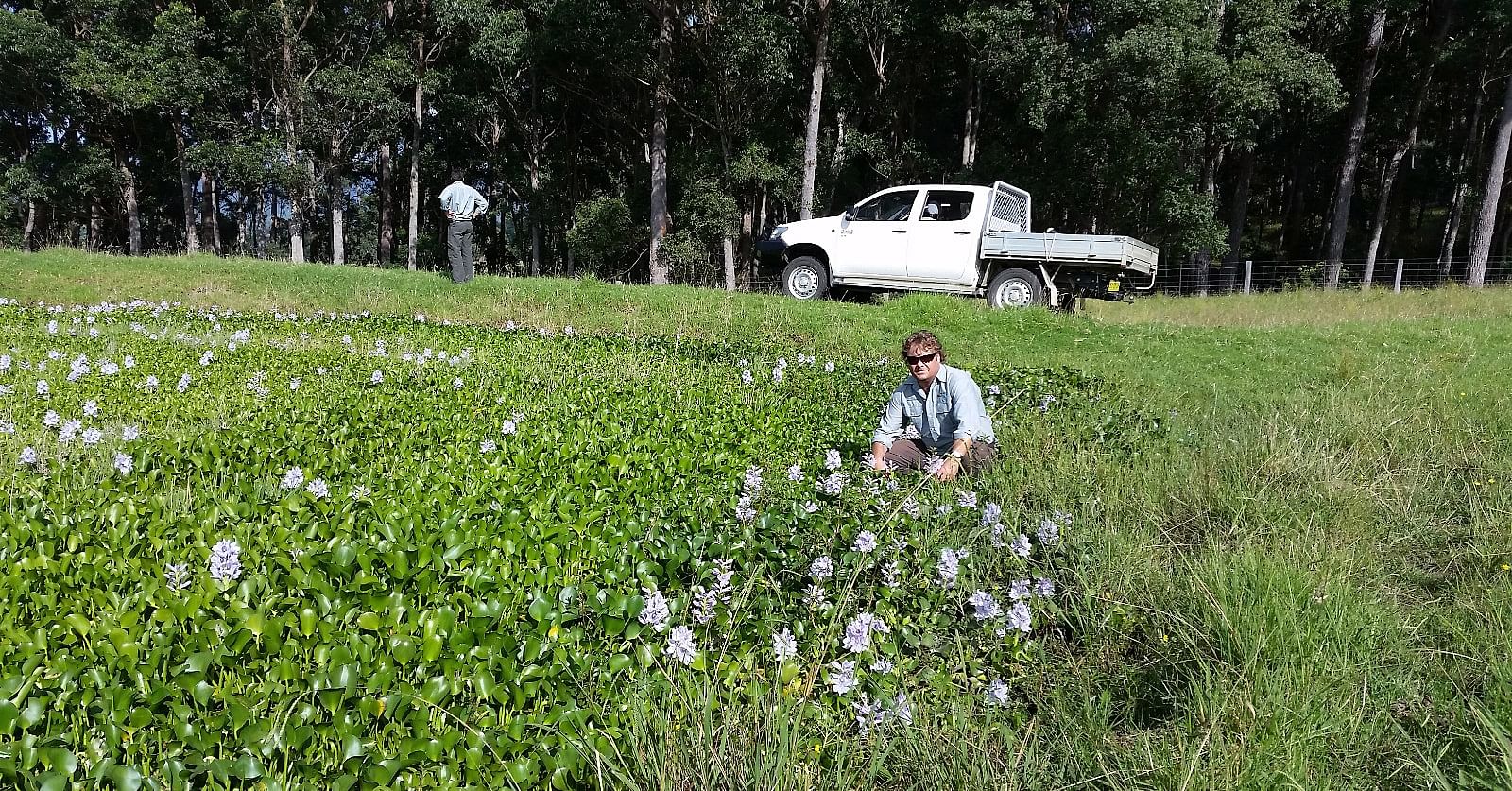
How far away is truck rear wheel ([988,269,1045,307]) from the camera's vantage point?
12.4 metres

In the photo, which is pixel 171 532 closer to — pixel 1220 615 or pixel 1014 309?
pixel 1220 615

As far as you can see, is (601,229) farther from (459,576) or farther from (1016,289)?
(459,576)

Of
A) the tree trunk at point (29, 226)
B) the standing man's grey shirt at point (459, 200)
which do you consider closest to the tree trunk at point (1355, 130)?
the standing man's grey shirt at point (459, 200)

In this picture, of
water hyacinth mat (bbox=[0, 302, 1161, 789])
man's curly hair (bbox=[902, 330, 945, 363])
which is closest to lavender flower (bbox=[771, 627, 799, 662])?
water hyacinth mat (bbox=[0, 302, 1161, 789])

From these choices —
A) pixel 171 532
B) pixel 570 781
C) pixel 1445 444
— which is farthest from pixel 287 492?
pixel 1445 444

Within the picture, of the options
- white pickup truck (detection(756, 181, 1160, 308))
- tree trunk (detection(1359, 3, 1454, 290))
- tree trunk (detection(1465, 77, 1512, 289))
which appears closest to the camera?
white pickup truck (detection(756, 181, 1160, 308))

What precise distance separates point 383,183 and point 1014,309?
27456 millimetres

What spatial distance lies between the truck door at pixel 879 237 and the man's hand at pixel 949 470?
8.72 metres

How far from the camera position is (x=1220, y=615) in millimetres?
3008

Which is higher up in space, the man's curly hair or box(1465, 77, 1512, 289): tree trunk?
box(1465, 77, 1512, 289): tree trunk

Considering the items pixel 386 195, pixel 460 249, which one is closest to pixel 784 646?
pixel 460 249

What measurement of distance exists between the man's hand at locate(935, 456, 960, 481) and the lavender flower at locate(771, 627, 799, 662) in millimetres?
1910

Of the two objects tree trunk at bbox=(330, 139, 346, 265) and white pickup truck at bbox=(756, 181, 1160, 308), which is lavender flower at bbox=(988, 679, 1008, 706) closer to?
white pickup truck at bbox=(756, 181, 1160, 308)

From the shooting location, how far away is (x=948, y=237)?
12641mm
